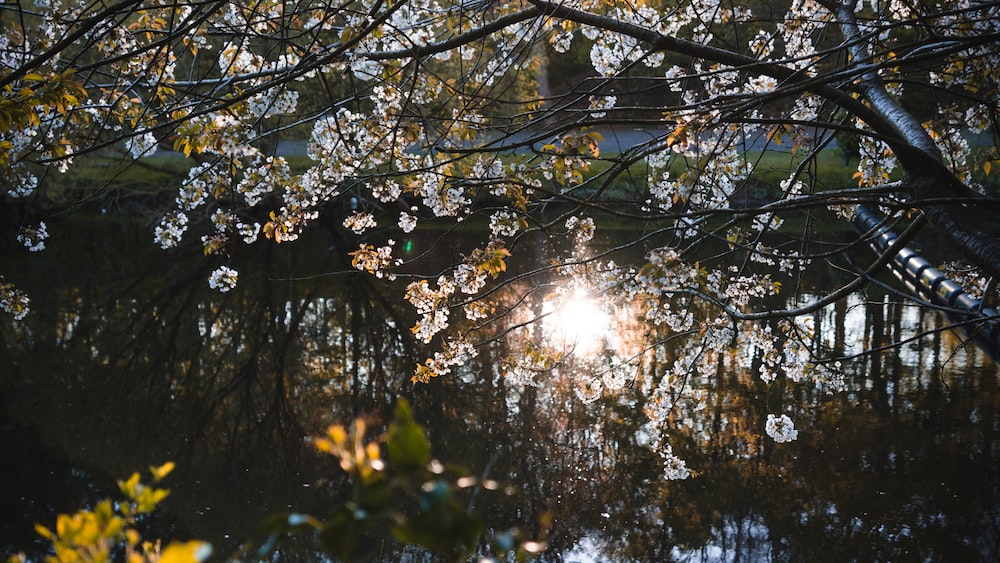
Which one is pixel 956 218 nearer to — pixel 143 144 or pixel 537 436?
pixel 537 436

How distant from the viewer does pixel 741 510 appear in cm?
518

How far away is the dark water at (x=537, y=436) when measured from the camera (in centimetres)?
501

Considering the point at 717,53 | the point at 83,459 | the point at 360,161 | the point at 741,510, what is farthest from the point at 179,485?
the point at 717,53

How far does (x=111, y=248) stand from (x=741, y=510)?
1400 centimetres

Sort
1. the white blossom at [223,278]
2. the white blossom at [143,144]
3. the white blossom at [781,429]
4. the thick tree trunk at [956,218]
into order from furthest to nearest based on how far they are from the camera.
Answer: the white blossom at [223,278] → the white blossom at [781,429] → the white blossom at [143,144] → the thick tree trunk at [956,218]

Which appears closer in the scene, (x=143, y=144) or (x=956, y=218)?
(x=956, y=218)

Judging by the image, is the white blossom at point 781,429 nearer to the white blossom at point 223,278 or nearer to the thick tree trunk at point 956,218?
the thick tree trunk at point 956,218

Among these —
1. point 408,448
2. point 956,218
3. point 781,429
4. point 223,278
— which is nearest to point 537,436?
point 781,429

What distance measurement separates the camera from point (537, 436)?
651 cm

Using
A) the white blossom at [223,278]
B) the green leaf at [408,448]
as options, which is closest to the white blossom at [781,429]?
the white blossom at [223,278]

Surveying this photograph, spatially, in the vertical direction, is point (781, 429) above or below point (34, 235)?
below

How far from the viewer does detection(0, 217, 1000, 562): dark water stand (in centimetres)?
501

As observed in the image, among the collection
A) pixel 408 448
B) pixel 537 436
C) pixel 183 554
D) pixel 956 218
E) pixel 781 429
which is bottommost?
pixel 183 554

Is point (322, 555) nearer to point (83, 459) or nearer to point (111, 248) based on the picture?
point (83, 459)
